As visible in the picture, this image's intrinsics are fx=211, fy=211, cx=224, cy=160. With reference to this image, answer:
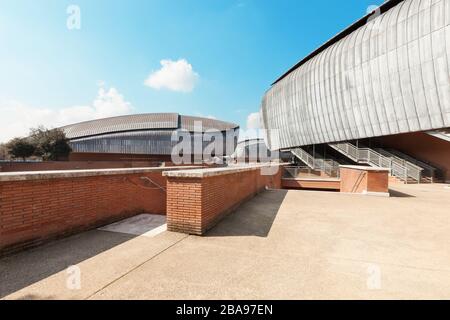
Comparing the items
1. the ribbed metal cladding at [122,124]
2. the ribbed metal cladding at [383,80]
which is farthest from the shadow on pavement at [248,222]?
the ribbed metal cladding at [122,124]

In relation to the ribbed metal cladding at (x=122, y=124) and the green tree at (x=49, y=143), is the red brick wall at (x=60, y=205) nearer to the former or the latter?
the green tree at (x=49, y=143)

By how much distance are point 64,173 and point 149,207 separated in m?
3.18

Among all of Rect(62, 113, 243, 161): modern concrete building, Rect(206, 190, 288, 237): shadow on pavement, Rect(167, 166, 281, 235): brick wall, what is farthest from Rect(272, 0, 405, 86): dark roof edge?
Rect(167, 166, 281, 235): brick wall

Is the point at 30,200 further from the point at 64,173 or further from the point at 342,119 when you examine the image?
the point at 342,119

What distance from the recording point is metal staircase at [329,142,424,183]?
61.6 ft

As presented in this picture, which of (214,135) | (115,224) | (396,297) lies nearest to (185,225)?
(115,224)

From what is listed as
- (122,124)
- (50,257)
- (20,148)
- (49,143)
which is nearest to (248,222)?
(50,257)

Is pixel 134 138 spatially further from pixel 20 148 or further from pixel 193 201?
pixel 193 201

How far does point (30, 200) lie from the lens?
4125 mm

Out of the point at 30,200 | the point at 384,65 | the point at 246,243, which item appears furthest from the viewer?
the point at 384,65

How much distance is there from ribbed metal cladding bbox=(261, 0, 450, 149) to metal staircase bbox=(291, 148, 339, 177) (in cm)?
222

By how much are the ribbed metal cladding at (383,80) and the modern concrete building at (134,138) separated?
28.7 m

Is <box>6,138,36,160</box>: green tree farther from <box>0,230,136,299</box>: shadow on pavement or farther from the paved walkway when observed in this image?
the paved walkway

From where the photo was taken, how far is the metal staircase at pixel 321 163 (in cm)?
2289
